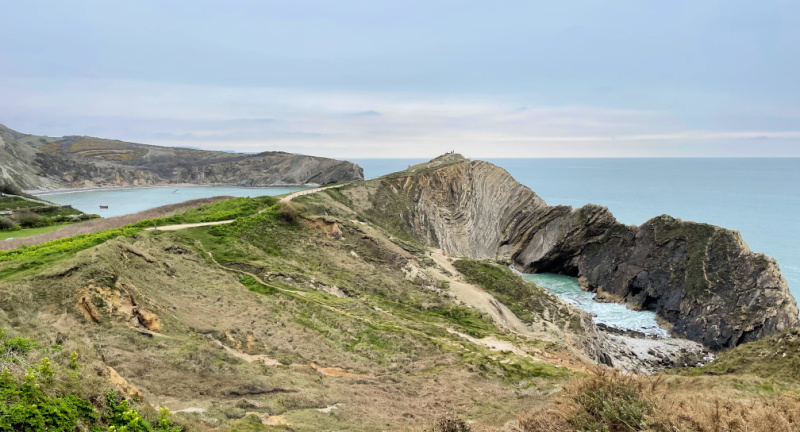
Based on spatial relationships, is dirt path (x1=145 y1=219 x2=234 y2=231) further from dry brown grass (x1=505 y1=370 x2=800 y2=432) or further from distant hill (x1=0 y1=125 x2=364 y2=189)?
distant hill (x1=0 y1=125 x2=364 y2=189)

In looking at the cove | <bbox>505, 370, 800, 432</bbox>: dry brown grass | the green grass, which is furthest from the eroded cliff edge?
<bbox>505, 370, 800, 432</bbox>: dry brown grass

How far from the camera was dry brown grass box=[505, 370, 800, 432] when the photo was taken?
7277mm

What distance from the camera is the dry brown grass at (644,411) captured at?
7277 mm

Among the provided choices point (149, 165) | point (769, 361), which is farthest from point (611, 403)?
point (149, 165)

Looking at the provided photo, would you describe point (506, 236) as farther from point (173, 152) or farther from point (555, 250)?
point (173, 152)

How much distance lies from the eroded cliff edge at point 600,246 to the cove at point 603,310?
132 cm

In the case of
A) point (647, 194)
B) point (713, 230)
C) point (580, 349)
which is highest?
point (647, 194)

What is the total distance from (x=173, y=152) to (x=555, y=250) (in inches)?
6277

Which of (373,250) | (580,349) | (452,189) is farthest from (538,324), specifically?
(452,189)

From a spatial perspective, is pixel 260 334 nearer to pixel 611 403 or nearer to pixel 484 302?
pixel 611 403

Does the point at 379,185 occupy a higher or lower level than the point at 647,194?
lower

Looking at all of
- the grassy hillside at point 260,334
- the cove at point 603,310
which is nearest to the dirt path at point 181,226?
the grassy hillside at point 260,334

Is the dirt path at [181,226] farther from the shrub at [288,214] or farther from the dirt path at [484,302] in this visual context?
the dirt path at [484,302]

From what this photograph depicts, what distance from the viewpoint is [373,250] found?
3544cm
